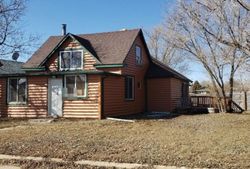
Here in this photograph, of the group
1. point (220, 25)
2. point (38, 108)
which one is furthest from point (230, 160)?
point (38, 108)

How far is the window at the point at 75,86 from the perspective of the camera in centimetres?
2033

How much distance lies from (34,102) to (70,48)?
414cm

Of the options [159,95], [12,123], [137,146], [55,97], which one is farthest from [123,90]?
[137,146]

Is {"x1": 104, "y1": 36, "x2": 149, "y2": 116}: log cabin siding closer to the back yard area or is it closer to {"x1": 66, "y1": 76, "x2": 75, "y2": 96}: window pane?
{"x1": 66, "y1": 76, "x2": 75, "y2": 96}: window pane

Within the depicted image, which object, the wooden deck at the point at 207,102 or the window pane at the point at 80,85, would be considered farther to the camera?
the wooden deck at the point at 207,102

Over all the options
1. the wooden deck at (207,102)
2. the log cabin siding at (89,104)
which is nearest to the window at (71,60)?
the log cabin siding at (89,104)

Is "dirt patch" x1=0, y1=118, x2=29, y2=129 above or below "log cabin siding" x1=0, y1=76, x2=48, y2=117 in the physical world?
below

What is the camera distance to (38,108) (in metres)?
21.6

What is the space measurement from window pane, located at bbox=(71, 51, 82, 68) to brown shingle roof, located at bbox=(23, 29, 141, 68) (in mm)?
729

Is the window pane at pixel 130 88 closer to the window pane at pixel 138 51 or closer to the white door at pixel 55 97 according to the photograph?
the window pane at pixel 138 51

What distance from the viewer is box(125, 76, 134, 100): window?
926 inches

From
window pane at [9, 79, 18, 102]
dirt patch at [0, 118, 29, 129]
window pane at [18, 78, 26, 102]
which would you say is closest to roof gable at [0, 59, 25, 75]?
window pane at [9, 79, 18, 102]

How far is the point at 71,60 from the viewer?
2302cm

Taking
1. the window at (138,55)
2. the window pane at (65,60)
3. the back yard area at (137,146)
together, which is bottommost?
the back yard area at (137,146)
